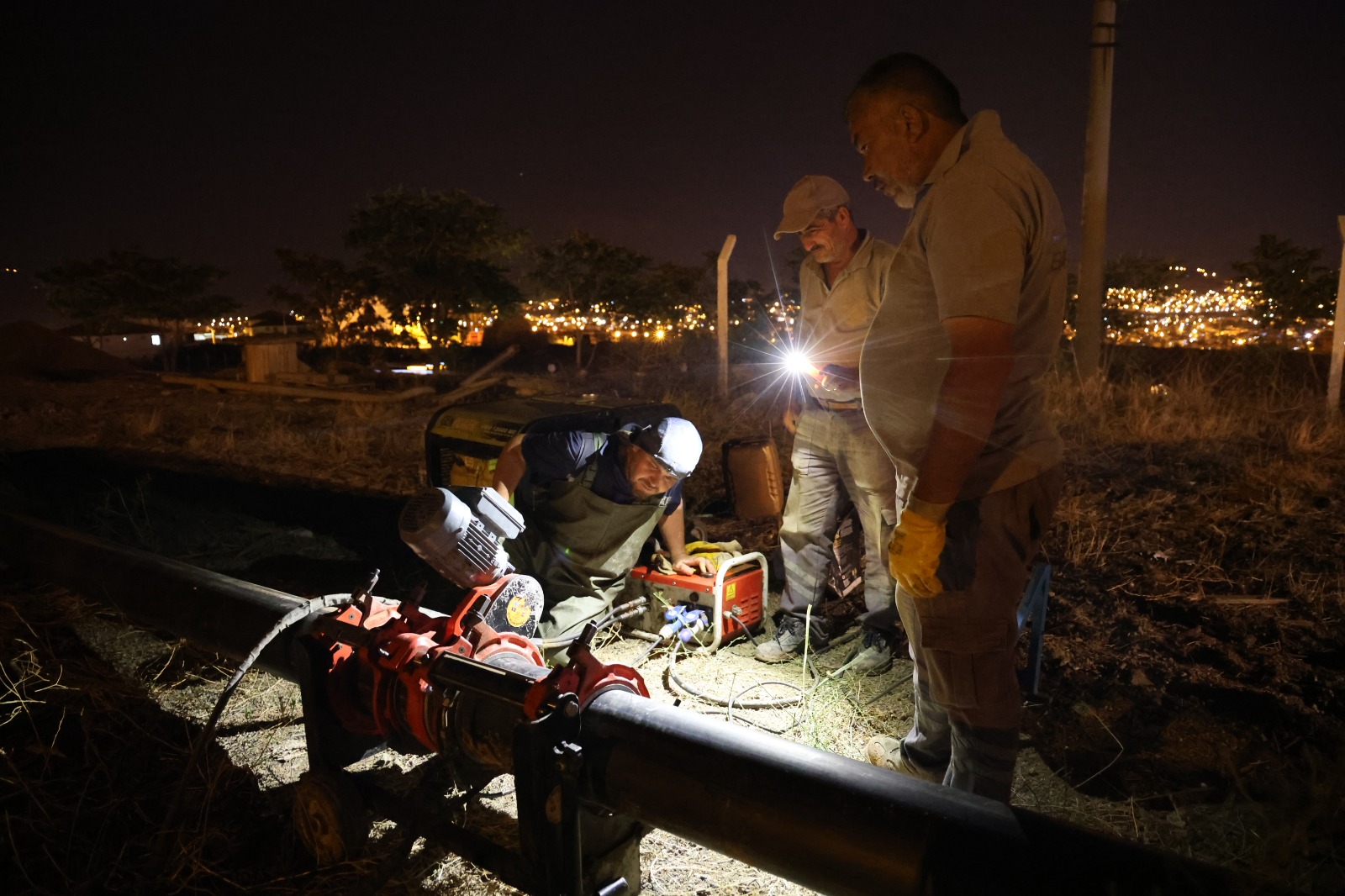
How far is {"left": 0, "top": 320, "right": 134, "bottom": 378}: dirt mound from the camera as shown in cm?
1775

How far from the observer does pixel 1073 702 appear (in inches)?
118

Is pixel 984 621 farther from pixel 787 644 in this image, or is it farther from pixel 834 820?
pixel 787 644

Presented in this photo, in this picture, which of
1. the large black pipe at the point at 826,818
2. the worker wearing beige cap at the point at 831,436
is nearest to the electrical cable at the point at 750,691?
the worker wearing beige cap at the point at 831,436

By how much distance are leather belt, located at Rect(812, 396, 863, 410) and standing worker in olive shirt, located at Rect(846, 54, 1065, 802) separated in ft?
4.03

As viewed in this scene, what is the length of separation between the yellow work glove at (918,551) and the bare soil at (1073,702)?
0.69 meters

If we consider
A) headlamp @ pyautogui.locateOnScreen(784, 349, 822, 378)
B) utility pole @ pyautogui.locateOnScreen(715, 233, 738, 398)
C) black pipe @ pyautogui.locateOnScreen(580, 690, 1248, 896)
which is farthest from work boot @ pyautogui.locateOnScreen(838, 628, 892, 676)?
utility pole @ pyautogui.locateOnScreen(715, 233, 738, 398)

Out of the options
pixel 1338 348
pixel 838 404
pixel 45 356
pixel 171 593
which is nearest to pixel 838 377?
pixel 838 404

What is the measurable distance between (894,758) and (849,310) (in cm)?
180

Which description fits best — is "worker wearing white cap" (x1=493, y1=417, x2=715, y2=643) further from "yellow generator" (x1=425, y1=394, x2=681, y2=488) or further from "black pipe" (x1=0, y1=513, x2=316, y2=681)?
"black pipe" (x1=0, y1=513, x2=316, y2=681)

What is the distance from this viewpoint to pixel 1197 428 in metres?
6.38

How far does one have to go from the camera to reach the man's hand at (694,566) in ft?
11.8

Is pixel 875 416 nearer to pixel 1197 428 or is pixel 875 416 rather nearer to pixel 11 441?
pixel 1197 428

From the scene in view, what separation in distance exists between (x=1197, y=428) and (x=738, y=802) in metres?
6.57

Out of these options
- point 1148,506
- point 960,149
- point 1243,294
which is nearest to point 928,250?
point 960,149
